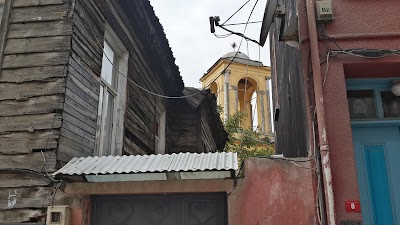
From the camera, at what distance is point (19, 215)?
4367 millimetres

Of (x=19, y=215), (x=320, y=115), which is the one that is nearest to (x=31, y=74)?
(x=19, y=215)

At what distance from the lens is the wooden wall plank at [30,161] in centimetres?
446

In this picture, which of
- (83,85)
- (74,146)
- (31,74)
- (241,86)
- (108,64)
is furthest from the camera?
(241,86)

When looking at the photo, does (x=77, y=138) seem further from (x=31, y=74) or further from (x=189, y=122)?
(x=189, y=122)

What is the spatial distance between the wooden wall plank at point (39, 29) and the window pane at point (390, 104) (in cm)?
410

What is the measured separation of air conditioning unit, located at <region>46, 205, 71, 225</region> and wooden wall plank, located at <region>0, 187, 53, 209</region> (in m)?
0.13

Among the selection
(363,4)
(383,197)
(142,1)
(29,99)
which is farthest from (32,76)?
(383,197)

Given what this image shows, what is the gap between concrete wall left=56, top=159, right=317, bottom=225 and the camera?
4.11 meters

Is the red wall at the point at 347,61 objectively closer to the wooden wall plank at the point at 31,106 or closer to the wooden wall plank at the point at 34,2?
the wooden wall plank at the point at 31,106

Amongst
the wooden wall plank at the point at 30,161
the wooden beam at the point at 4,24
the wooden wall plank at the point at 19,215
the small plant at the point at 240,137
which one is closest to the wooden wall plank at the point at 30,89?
the wooden beam at the point at 4,24

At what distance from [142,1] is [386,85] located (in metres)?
4.50

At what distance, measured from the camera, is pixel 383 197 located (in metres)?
4.61

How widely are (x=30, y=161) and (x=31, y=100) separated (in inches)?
29.4

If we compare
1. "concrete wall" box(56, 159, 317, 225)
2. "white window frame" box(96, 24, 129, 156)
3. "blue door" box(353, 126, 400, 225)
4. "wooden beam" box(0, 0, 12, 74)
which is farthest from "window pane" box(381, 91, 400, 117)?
"wooden beam" box(0, 0, 12, 74)
